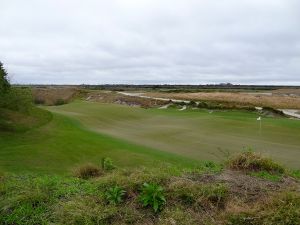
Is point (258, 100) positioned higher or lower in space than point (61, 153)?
lower

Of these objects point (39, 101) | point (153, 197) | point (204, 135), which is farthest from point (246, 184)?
point (39, 101)

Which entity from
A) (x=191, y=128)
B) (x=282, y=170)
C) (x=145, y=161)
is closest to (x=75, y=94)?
(x=191, y=128)

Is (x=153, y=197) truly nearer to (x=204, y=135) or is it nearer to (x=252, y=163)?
(x=252, y=163)

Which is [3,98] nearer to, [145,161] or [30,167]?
[30,167]

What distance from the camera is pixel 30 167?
2081cm

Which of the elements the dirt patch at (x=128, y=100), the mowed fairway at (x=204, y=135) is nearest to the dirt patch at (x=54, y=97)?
the dirt patch at (x=128, y=100)

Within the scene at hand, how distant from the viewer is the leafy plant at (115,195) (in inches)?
306

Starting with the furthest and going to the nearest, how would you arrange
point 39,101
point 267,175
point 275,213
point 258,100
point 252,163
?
point 39,101 → point 258,100 → point 252,163 → point 267,175 → point 275,213

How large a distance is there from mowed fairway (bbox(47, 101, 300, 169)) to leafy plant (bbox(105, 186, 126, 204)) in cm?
1484

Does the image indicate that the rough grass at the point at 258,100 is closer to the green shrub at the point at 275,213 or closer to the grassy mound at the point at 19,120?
the grassy mound at the point at 19,120

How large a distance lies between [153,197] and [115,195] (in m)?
0.70

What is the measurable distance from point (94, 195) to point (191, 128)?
97.1 feet

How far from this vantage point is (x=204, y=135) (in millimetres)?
33125

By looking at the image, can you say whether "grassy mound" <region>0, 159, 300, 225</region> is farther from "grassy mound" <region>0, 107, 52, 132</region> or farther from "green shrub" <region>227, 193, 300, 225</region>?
"grassy mound" <region>0, 107, 52, 132</region>
